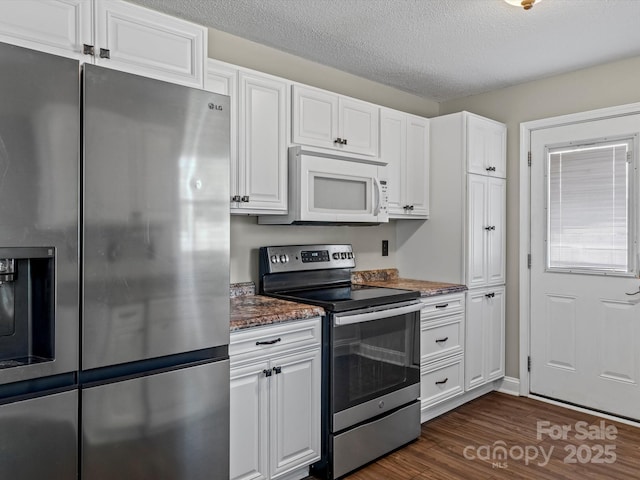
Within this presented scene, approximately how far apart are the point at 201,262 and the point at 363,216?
4.64ft

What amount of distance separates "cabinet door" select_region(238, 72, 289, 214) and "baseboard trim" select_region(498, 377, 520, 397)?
7.86ft

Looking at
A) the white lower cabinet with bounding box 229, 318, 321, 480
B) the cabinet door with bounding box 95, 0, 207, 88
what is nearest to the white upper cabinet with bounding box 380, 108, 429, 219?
the white lower cabinet with bounding box 229, 318, 321, 480

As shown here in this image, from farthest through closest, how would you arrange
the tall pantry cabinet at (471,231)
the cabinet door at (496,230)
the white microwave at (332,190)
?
the cabinet door at (496,230) < the tall pantry cabinet at (471,231) < the white microwave at (332,190)

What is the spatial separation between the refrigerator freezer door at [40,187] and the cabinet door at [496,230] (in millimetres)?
2906

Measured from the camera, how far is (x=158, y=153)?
168cm

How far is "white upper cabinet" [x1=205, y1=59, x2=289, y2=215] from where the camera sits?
8.00 ft

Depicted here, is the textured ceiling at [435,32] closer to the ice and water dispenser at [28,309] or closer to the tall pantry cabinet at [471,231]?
the tall pantry cabinet at [471,231]

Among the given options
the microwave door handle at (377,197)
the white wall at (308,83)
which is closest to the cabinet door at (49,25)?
the white wall at (308,83)

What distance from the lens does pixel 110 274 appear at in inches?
61.4

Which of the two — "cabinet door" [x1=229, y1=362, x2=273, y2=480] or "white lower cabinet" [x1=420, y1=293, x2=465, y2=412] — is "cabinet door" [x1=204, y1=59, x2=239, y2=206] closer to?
"cabinet door" [x1=229, y1=362, x2=273, y2=480]

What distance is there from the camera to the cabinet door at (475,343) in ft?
11.0

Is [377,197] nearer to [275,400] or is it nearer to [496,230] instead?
[496,230]

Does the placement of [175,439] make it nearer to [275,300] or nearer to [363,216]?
[275,300]

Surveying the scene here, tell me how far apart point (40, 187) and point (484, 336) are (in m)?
3.10
